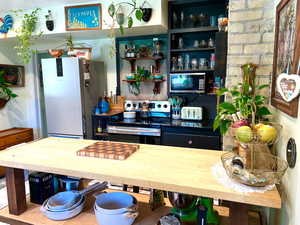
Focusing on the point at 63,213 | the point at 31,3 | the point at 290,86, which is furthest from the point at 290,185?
the point at 31,3

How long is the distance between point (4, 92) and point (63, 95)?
1323 millimetres

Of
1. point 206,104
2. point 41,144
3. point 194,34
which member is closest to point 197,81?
point 206,104

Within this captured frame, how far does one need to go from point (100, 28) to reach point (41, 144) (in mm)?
2015

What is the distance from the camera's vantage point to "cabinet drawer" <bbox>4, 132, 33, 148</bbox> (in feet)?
11.5

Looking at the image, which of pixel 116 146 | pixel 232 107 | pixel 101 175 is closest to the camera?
pixel 101 175

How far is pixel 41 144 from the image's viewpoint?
156 centimetres

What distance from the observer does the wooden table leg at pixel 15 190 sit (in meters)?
1.35

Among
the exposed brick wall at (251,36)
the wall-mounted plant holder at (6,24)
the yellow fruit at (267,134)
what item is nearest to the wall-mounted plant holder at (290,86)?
the yellow fruit at (267,134)

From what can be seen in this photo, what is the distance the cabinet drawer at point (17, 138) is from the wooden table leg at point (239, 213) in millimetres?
3636

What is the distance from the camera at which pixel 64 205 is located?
4.42 feet

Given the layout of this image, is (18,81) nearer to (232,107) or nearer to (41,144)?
(41,144)

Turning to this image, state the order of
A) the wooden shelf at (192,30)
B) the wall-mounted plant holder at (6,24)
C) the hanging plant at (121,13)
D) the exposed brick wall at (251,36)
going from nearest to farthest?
the exposed brick wall at (251,36) < the hanging plant at (121,13) < the wooden shelf at (192,30) < the wall-mounted plant holder at (6,24)

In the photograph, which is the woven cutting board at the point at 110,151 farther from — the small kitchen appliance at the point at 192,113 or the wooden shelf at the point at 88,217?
the small kitchen appliance at the point at 192,113

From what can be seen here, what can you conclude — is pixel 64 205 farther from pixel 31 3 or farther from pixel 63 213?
pixel 31 3
